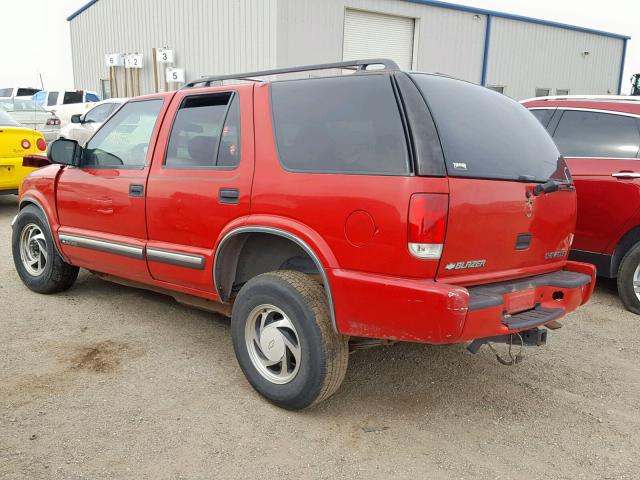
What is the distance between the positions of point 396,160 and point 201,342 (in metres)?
2.15

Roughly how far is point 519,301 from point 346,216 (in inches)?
39.5

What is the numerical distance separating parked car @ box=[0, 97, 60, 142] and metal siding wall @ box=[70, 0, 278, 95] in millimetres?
4486

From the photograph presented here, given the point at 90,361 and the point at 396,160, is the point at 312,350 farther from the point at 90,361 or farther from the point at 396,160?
the point at 90,361

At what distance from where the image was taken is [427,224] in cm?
240

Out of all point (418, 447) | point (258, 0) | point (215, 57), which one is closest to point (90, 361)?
point (418, 447)

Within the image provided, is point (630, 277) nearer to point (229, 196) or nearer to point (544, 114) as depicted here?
point (544, 114)

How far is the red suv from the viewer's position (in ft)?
8.10

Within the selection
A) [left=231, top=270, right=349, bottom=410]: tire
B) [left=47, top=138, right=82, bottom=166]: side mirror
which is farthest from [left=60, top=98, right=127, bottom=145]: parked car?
[left=231, top=270, right=349, bottom=410]: tire

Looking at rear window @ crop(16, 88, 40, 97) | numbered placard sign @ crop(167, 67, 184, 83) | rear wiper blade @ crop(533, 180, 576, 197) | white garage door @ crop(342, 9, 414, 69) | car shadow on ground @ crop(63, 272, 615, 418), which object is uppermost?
white garage door @ crop(342, 9, 414, 69)

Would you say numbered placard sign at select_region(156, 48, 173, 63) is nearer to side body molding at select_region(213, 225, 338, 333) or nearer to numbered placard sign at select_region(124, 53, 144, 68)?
numbered placard sign at select_region(124, 53, 144, 68)

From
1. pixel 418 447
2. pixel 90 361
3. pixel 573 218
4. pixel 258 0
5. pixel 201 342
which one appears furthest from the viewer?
pixel 258 0

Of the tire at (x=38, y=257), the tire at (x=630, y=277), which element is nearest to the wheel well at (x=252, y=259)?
the tire at (x=38, y=257)

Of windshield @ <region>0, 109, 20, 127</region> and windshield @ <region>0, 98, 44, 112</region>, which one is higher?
windshield @ <region>0, 98, 44, 112</region>

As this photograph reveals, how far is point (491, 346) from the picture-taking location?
12.2 feet
